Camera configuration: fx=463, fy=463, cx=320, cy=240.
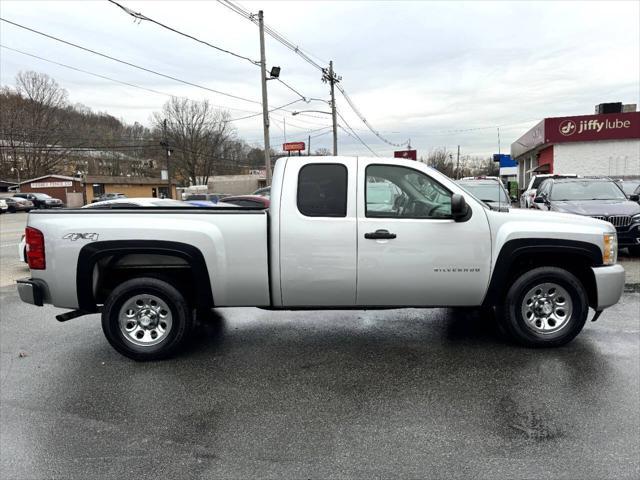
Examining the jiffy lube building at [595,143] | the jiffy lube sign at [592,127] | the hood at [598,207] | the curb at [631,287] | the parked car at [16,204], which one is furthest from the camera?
the parked car at [16,204]

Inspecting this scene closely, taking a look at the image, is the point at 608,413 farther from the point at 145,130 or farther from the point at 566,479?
the point at 145,130

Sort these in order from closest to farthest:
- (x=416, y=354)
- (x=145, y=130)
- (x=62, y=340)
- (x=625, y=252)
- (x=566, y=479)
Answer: (x=566, y=479) → (x=416, y=354) → (x=62, y=340) → (x=625, y=252) → (x=145, y=130)

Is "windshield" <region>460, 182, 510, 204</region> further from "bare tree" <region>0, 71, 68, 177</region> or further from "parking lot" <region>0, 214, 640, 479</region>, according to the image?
"bare tree" <region>0, 71, 68, 177</region>

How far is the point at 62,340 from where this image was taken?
531cm

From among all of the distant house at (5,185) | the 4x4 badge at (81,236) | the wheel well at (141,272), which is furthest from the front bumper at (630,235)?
the distant house at (5,185)

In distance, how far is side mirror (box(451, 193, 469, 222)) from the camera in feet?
13.6

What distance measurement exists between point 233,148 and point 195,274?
292ft

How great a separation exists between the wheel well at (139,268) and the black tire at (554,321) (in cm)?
295

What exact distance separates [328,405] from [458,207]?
205 centimetres

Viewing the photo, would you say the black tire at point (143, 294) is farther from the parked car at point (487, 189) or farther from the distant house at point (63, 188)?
the distant house at point (63, 188)

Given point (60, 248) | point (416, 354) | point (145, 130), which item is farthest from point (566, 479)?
point (145, 130)

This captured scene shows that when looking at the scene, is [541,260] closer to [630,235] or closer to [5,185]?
[630,235]

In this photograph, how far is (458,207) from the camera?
416 centimetres

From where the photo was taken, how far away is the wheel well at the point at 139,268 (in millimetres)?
4281
